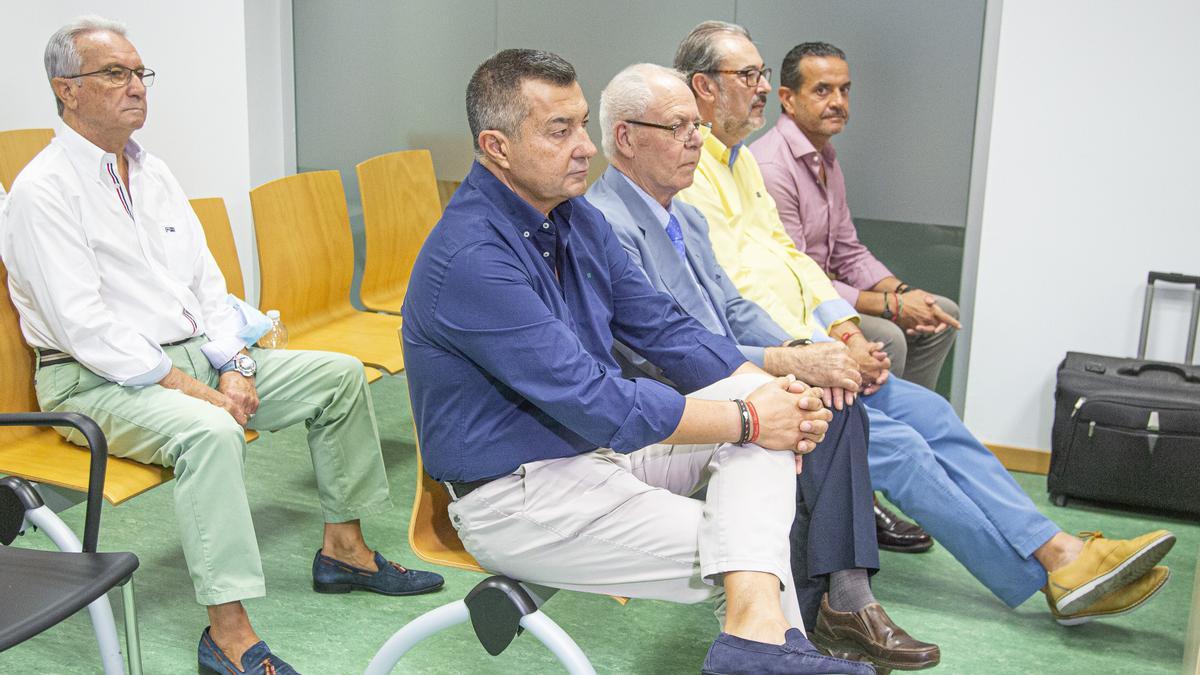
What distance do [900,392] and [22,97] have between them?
317 cm

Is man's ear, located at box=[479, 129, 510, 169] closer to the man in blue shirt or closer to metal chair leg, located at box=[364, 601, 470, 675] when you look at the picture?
the man in blue shirt

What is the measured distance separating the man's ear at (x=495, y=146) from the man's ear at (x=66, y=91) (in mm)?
1263

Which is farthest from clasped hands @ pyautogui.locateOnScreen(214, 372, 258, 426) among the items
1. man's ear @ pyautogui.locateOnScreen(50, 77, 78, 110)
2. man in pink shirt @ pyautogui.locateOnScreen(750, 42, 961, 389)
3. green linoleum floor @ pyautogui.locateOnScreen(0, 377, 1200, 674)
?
man in pink shirt @ pyautogui.locateOnScreen(750, 42, 961, 389)

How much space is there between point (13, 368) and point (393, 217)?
5.18 feet

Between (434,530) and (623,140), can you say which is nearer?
(434,530)

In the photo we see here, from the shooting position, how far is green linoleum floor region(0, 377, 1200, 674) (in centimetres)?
263

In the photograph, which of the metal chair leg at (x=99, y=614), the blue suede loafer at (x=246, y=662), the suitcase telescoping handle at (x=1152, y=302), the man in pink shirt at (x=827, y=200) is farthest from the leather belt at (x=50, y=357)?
the suitcase telescoping handle at (x=1152, y=302)

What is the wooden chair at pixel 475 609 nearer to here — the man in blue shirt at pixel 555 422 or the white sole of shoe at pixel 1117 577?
the man in blue shirt at pixel 555 422

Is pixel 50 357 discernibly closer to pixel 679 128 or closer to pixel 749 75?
pixel 679 128

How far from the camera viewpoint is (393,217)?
4023mm

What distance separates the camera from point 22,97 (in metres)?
4.18

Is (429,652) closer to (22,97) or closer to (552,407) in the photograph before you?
(552,407)

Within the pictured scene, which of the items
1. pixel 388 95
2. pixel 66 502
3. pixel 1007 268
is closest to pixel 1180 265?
pixel 1007 268

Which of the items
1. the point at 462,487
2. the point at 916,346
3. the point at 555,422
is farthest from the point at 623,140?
the point at 916,346
